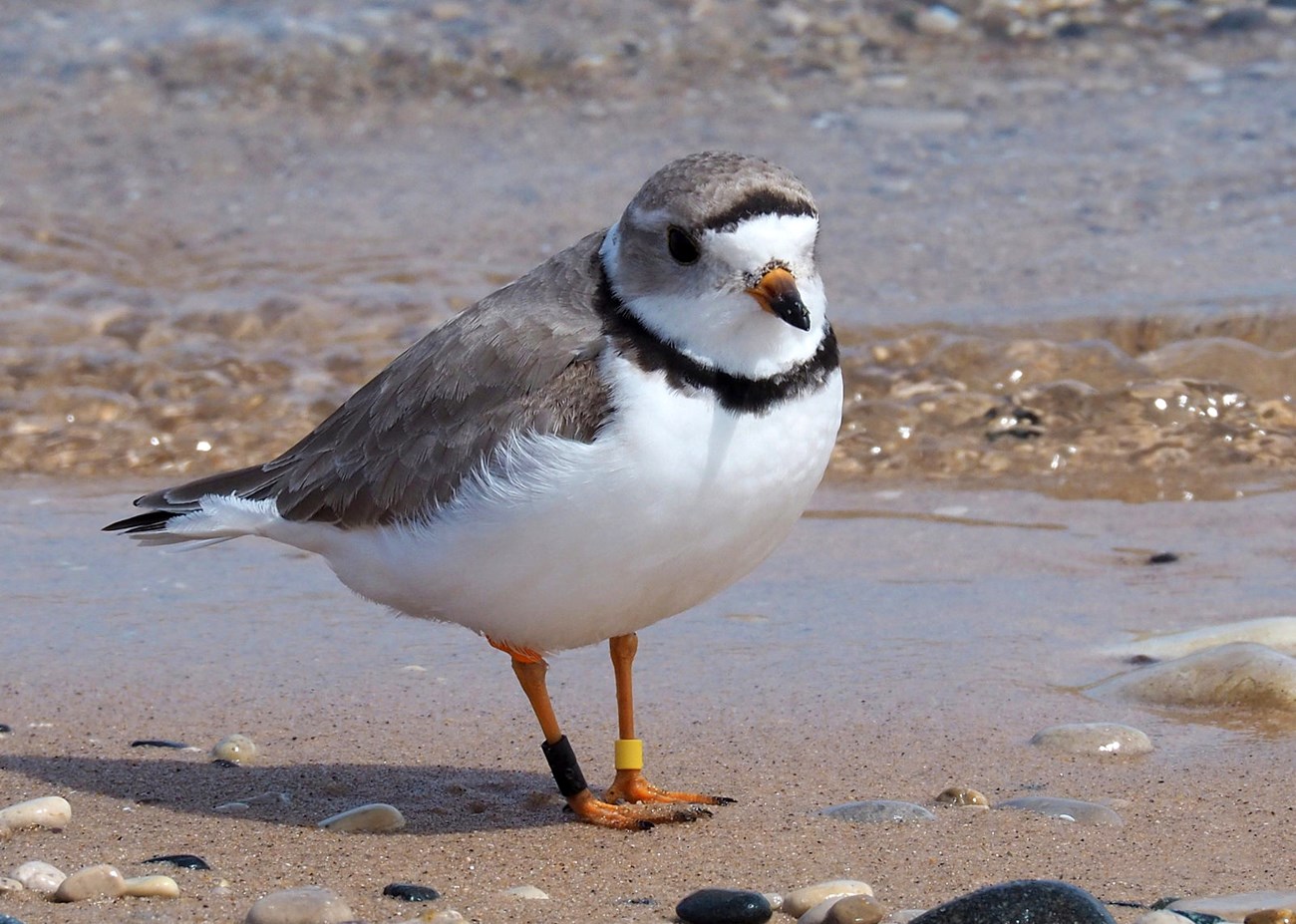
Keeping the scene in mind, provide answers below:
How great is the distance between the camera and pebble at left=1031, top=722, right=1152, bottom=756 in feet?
15.4

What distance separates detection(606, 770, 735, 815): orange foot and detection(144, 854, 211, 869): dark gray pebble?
1.12 m

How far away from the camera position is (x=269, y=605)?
6035 mm

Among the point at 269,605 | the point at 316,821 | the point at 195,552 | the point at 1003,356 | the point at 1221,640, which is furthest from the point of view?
the point at 1003,356

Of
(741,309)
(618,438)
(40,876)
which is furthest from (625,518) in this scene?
(40,876)

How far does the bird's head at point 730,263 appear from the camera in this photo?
396 cm

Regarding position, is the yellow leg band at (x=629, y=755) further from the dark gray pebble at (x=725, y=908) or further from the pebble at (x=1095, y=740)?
the pebble at (x=1095, y=740)

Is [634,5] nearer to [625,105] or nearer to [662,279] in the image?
[625,105]

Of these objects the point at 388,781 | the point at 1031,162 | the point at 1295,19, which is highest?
the point at 1295,19

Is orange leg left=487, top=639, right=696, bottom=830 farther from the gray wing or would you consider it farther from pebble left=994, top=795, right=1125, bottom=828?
pebble left=994, top=795, right=1125, bottom=828

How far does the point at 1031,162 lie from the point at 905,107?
57.0 inches

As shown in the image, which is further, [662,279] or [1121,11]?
[1121,11]

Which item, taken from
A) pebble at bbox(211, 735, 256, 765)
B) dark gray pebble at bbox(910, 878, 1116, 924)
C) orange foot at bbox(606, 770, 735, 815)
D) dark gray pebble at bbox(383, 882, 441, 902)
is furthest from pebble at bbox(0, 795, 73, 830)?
dark gray pebble at bbox(910, 878, 1116, 924)

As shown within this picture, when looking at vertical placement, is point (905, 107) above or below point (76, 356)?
above

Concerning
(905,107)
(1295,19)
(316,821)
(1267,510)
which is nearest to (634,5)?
(905,107)
